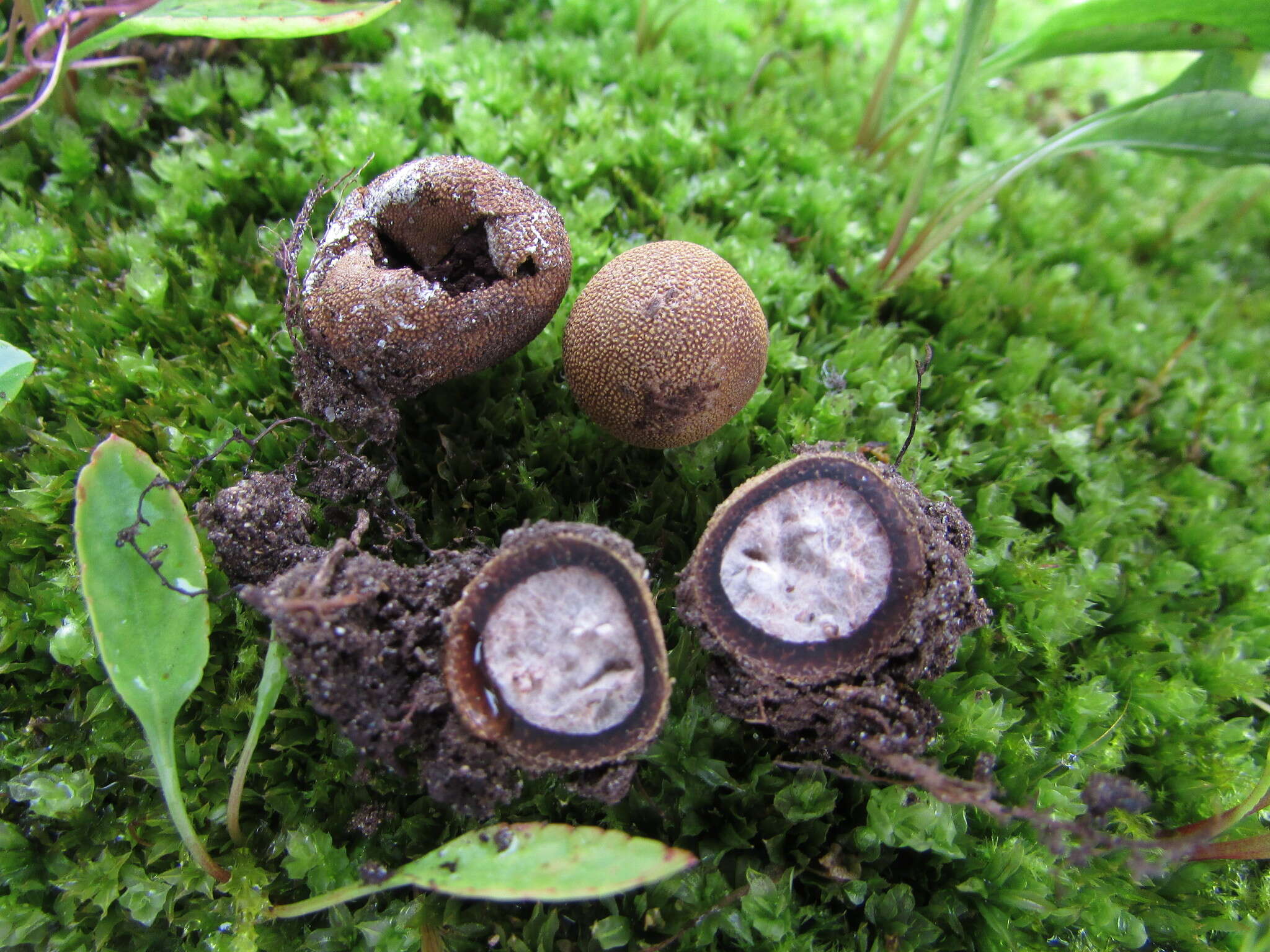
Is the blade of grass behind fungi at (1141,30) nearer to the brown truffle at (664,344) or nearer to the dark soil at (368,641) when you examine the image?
the brown truffle at (664,344)

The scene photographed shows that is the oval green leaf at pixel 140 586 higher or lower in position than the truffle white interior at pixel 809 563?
lower

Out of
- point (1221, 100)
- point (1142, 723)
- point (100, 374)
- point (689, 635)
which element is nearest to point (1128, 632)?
point (1142, 723)

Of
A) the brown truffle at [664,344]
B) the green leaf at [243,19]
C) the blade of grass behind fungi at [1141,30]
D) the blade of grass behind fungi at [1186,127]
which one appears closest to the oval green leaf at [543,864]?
A: the brown truffle at [664,344]

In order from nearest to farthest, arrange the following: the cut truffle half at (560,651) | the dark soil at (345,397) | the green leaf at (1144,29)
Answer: the cut truffle half at (560,651)
the dark soil at (345,397)
the green leaf at (1144,29)

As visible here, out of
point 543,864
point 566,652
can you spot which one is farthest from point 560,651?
point 543,864

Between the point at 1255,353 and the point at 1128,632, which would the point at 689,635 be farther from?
the point at 1255,353

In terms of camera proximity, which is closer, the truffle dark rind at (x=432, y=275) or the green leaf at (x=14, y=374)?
the truffle dark rind at (x=432, y=275)

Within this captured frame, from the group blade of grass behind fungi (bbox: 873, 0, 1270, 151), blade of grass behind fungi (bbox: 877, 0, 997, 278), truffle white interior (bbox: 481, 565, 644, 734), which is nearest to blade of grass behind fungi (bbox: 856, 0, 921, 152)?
blade of grass behind fungi (bbox: 873, 0, 1270, 151)
